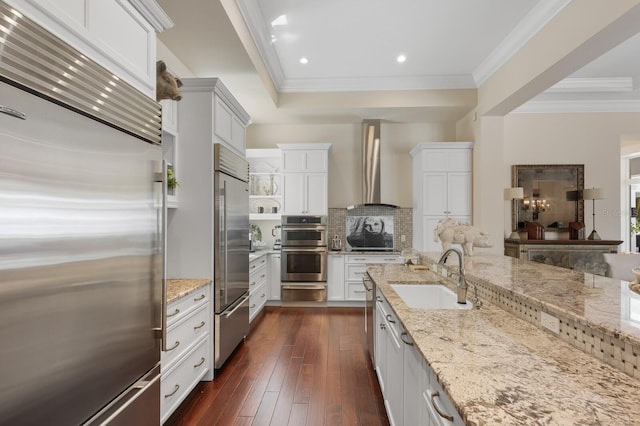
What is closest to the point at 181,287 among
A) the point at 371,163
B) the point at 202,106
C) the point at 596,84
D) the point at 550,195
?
the point at 202,106

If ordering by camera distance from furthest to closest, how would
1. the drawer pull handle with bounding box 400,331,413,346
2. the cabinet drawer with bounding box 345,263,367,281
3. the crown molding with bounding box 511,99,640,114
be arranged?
the crown molding with bounding box 511,99,640,114
the cabinet drawer with bounding box 345,263,367,281
the drawer pull handle with bounding box 400,331,413,346

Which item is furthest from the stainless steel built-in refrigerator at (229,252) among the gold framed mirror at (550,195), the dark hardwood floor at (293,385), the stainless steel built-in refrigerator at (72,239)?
the gold framed mirror at (550,195)

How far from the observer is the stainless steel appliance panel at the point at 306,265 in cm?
496

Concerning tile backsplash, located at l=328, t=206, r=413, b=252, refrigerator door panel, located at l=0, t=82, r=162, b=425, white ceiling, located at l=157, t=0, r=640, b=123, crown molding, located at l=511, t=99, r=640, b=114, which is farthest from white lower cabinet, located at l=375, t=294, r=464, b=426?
crown molding, located at l=511, t=99, r=640, b=114

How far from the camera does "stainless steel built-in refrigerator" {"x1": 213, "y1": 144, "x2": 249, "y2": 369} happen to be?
109 inches

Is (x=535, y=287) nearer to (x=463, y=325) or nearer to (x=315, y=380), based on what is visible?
(x=463, y=325)

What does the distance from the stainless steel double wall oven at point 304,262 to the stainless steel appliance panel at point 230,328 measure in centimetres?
148

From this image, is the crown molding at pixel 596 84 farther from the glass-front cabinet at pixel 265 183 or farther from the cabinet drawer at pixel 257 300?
the cabinet drawer at pixel 257 300

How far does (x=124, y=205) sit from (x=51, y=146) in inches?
15.3

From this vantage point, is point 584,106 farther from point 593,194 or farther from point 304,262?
point 304,262

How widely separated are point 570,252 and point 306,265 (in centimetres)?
397

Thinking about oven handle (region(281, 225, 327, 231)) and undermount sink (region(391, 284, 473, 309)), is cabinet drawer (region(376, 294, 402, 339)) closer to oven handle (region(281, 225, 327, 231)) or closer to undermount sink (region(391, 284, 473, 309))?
undermount sink (region(391, 284, 473, 309))

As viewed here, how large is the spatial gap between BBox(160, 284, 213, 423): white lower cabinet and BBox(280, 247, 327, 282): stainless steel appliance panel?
227 centimetres

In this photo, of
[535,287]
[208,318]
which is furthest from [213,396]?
[535,287]
